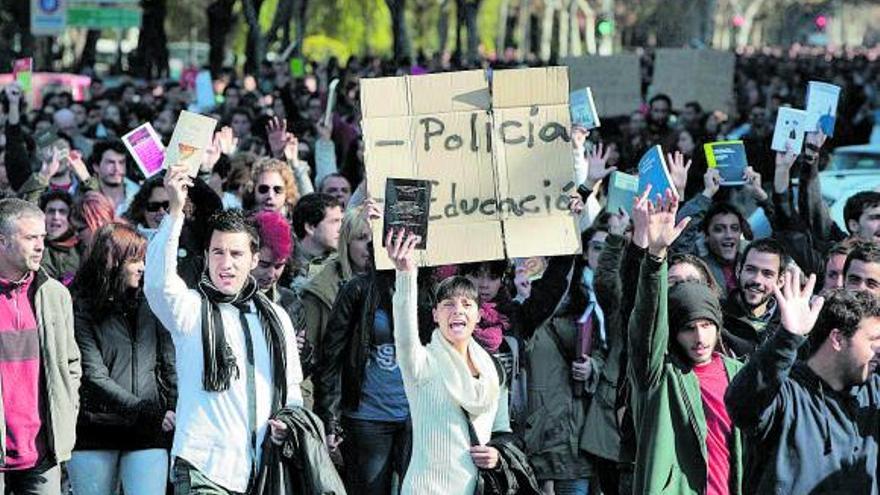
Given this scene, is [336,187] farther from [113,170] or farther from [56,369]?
[56,369]

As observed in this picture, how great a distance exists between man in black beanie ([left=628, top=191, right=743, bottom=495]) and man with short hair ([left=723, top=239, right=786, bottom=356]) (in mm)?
1251

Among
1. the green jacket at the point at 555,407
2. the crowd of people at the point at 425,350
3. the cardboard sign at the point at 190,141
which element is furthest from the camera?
the green jacket at the point at 555,407

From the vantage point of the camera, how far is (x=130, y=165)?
14180 millimetres

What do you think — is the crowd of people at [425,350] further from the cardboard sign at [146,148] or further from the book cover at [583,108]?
the book cover at [583,108]

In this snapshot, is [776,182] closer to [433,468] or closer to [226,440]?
[433,468]

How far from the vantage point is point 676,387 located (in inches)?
262

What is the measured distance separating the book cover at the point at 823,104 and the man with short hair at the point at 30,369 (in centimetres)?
478

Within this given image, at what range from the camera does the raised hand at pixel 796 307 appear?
599 centimetres

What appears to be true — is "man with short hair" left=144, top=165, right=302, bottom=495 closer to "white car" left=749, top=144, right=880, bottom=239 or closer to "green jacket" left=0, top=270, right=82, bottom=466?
"green jacket" left=0, top=270, right=82, bottom=466

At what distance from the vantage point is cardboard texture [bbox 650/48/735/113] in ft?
74.2

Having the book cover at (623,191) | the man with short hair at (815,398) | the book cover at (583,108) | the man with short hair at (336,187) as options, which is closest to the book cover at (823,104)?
the book cover at (583,108)

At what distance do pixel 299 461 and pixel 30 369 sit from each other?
1.18m

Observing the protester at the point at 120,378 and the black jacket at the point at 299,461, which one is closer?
the black jacket at the point at 299,461

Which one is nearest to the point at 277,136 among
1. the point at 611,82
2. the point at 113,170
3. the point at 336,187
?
the point at 336,187
